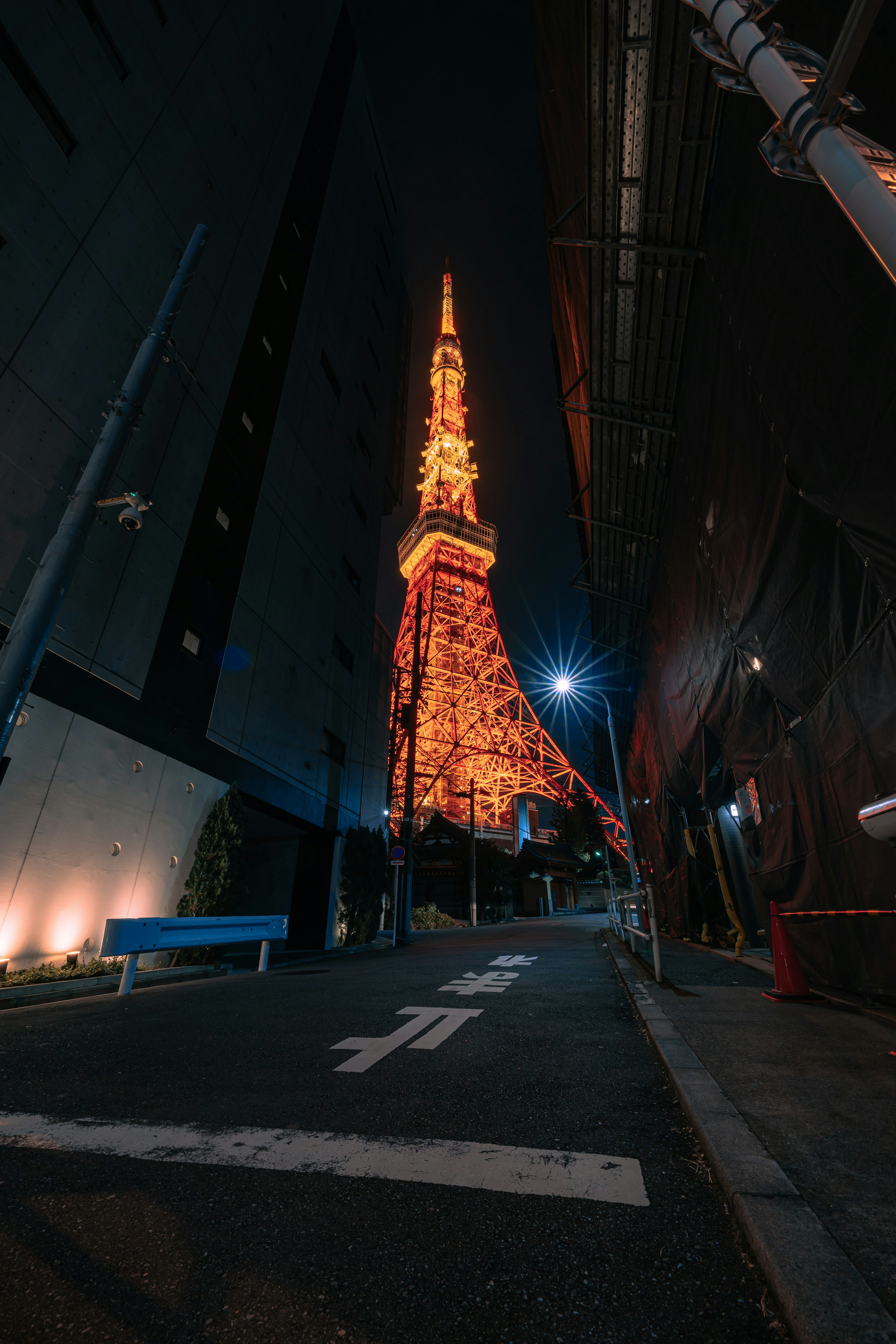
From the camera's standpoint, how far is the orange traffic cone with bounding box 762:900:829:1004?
4.69 meters

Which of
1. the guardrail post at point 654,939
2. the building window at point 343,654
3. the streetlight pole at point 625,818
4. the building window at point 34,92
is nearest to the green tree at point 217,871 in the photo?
the building window at point 343,654

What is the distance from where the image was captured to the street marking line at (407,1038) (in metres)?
3.28

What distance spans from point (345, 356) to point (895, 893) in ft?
68.8

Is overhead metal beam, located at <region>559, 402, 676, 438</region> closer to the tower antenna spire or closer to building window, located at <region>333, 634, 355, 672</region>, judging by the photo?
building window, located at <region>333, 634, 355, 672</region>

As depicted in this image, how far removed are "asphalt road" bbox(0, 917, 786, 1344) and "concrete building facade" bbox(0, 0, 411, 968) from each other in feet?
18.1

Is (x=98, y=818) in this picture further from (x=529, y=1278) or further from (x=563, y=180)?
(x=563, y=180)

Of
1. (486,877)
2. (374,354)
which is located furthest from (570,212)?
(486,877)

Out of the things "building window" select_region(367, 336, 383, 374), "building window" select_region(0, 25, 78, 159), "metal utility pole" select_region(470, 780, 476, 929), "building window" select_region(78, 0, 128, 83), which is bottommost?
"metal utility pole" select_region(470, 780, 476, 929)

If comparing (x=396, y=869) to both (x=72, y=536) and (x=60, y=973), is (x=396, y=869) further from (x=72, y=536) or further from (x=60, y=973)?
(x=72, y=536)

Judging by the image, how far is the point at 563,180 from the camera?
8500 millimetres

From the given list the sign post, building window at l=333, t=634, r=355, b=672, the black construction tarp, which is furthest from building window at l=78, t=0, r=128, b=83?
the sign post

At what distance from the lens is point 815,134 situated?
2.38 m

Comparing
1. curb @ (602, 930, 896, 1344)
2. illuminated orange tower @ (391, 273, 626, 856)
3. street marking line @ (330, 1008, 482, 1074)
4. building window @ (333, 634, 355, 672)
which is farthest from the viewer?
illuminated orange tower @ (391, 273, 626, 856)

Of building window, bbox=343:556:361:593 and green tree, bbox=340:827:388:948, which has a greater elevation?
building window, bbox=343:556:361:593
